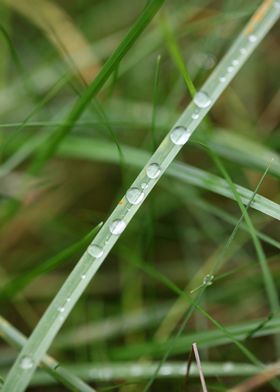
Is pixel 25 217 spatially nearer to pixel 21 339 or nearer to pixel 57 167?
pixel 57 167

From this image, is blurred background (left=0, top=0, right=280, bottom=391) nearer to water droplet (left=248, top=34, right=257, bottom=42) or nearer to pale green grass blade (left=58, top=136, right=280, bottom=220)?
pale green grass blade (left=58, top=136, right=280, bottom=220)

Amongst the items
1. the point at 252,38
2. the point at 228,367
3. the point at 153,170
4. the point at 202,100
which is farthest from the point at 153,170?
the point at 228,367

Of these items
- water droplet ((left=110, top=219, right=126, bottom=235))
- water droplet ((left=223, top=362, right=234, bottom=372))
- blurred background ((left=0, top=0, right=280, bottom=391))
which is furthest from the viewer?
blurred background ((left=0, top=0, right=280, bottom=391))

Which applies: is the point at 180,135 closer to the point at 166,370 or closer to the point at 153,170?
the point at 153,170

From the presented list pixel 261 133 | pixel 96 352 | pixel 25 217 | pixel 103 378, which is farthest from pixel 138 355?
pixel 261 133

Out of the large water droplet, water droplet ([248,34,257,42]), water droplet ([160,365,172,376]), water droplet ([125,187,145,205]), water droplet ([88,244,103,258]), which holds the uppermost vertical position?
water droplet ([248,34,257,42])

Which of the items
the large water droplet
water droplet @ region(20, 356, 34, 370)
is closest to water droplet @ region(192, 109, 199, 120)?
the large water droplet
